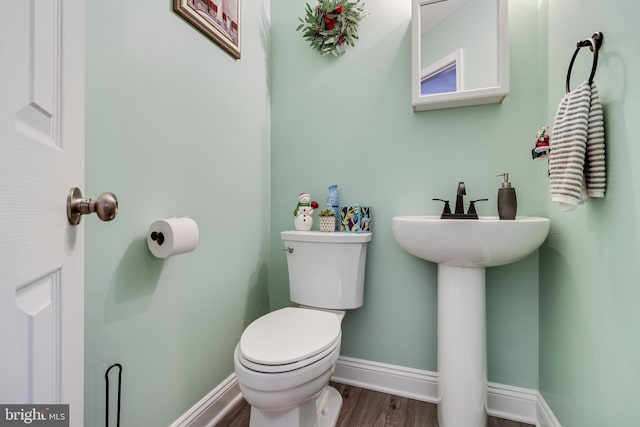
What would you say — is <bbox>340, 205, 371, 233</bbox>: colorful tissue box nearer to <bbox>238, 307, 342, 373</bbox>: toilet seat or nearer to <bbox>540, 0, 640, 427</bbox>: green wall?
<bbox>238, 307, 342, 373</bbox>: toilet seat

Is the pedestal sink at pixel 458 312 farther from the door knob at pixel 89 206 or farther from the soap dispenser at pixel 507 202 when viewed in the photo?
the door knob at pixel 89 206

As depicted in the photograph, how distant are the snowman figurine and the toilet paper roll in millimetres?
678

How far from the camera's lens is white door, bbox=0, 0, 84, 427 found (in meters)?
0.35

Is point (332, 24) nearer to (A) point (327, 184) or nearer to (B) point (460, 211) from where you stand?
(A) point (327, 184)

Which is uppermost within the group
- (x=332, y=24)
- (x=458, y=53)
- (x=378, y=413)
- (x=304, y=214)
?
(x=332, y=24)

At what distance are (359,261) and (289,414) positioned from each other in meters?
0.69

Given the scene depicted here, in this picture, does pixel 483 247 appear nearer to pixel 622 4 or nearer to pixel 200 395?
pixel 622 4

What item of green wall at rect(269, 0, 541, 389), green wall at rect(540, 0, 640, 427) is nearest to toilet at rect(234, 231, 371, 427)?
green wall at rect(269, 0, 541, 389)

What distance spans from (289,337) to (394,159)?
985 mm

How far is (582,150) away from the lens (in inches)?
33.4

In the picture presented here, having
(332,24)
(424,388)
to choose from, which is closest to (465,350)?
(424,388)

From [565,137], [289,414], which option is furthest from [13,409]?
[565,137]

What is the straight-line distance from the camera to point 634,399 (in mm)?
719

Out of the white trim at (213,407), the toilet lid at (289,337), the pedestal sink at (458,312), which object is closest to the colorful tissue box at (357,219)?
the pedestal sink at (458,312)
